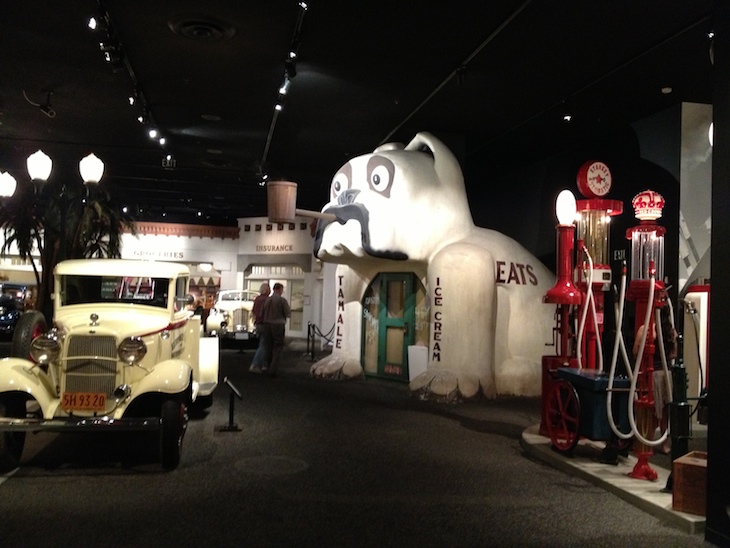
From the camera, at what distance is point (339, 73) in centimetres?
791

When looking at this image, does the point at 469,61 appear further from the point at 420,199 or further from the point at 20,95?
the point at 20,95

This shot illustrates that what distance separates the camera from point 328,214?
30.5 ft

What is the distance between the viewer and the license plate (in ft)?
17.2

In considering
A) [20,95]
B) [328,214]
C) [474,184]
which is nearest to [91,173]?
[20,95]

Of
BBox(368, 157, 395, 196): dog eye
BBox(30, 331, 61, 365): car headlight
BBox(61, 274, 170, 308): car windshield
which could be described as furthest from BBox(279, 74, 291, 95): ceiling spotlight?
BBox(30, 331, 61, 365): car headlight

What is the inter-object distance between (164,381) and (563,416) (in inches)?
136

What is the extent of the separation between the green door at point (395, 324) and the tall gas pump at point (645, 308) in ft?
16.3

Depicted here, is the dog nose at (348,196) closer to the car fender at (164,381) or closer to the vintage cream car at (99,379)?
the vintage cream car at (99,379)

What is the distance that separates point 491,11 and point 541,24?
1.90ft

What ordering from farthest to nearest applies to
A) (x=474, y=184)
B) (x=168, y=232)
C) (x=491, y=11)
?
(x=168, y=232)
(x=474, y=184)
(x=491, y=11)

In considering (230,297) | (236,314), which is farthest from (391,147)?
(230,297)

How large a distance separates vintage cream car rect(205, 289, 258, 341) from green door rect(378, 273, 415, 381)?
4.86m

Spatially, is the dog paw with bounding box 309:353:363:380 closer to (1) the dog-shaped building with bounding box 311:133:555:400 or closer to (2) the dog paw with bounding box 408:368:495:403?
(1) the dog-shaped building with bounding box 311:133:555:400

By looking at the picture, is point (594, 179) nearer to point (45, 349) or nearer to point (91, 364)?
point (91, 364)
